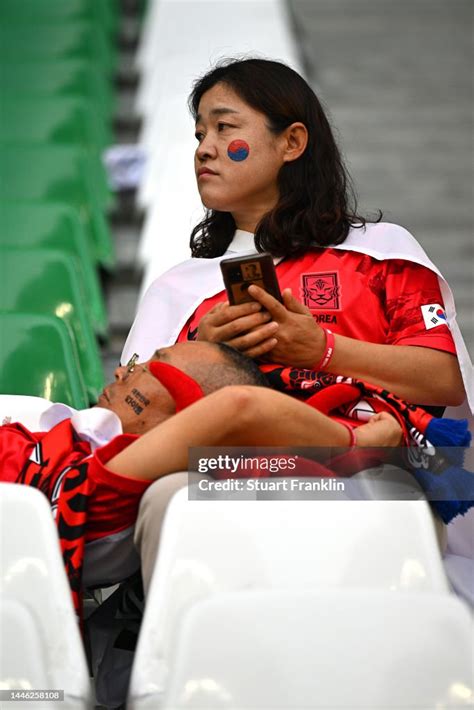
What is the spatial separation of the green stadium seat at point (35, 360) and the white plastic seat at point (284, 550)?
87 cm

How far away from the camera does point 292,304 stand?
1.92m

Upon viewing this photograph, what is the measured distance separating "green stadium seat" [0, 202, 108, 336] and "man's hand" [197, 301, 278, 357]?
49.7 inches

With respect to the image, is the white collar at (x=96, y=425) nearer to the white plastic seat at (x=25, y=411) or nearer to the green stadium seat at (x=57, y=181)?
the white plastic seat at (x=25, y=411)

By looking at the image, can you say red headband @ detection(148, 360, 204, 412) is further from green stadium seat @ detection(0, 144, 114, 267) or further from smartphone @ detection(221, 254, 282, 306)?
green stadium seat @ detection(0, 144, 114, 267)

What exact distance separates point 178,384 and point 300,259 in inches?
21.1

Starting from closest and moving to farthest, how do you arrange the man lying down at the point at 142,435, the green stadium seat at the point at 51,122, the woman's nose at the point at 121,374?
the man lying down at the point at 142,435 < the woman's nose at the point at 121,374 < the green stadium seat at the point at 51,122

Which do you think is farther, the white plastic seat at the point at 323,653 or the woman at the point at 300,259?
the woman at the point at 300,259

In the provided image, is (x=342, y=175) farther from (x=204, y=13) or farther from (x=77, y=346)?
(x=204, y=13)

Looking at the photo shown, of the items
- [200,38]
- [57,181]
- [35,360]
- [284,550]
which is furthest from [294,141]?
[200,38]

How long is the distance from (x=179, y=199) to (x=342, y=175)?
61.9 inches

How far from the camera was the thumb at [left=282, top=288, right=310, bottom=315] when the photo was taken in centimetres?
191

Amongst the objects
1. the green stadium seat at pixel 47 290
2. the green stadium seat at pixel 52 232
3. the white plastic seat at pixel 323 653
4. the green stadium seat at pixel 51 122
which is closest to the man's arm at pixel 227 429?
the white plastic seat at pixel 323 653

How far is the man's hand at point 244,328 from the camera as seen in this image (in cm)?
188

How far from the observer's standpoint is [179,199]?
12.6ft
